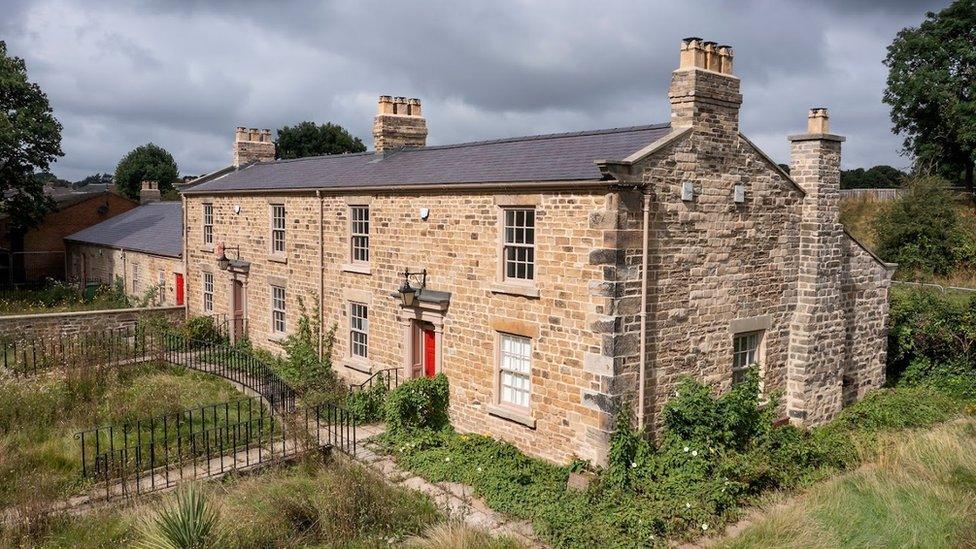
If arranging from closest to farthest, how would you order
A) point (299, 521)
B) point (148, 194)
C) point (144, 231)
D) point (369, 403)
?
point (299, 521) < point (369, 403) < point (144, 231) < point (148, 194)

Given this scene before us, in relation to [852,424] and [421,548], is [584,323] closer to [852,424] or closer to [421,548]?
[421,548]

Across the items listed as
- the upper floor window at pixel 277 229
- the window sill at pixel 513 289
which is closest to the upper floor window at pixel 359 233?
the upper floor window at pixel 277 229

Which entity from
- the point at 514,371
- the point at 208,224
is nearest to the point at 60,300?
the point at 208,224

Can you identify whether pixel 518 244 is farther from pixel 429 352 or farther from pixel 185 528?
pixel 185 528

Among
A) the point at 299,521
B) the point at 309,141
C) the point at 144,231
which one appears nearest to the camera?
the point at 299,521

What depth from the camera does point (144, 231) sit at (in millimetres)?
33250

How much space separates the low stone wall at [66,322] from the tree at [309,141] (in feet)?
146

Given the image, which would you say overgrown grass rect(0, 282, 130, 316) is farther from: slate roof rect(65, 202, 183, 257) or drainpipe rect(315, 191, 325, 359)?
drainpipe rect(315, 191, 325, 359)

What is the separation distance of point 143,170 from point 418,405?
6558 cm

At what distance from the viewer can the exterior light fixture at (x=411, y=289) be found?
15.8 meters

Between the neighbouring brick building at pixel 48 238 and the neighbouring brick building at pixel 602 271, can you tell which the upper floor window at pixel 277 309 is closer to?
the neighbouring brick building at pixel 602 271

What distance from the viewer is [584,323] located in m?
12.5

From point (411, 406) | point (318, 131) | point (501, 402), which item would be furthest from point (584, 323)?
point (318, 131)

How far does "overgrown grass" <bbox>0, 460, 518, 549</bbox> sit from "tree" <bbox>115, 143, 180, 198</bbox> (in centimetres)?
6573
